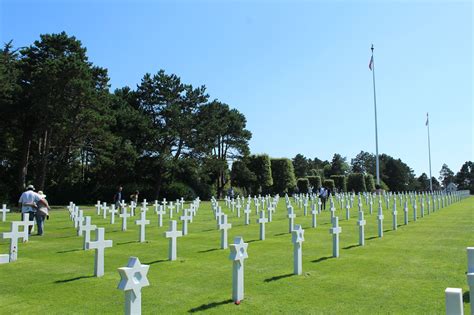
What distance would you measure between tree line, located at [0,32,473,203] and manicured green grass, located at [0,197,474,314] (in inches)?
953

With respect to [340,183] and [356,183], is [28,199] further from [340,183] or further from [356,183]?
[356,183]

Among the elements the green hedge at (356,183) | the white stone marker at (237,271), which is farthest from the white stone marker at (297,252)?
the green hedge at (356,183)

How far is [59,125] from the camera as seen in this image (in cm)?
3562

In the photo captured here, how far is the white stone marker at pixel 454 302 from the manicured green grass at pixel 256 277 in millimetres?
3194

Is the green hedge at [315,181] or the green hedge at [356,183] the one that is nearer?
the green hedge at [315,181]

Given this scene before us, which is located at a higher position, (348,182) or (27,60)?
(27,60)

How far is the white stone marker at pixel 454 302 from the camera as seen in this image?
308 centimetres

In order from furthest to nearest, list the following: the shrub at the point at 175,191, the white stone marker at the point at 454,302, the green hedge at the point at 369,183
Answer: the green hedge at the point at 369,183 → the shrub at the point at 175,191 → the white stone marker at the point at 454,302

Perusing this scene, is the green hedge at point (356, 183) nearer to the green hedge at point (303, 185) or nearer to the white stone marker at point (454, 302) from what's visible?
the green hedge at point (303, 185)

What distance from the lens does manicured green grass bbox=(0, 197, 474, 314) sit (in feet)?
21.3

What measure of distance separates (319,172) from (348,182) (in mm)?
43227

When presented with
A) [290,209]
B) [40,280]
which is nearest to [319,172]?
[290,209]

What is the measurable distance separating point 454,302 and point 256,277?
5.52m

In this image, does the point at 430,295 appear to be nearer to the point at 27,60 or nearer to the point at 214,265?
the point at 214,265
